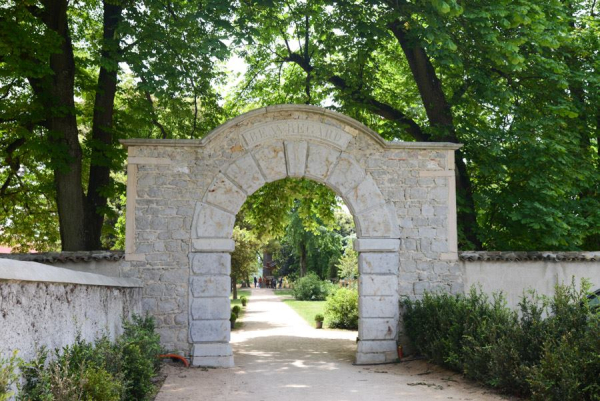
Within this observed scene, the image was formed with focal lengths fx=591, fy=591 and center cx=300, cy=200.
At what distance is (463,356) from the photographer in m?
7.84

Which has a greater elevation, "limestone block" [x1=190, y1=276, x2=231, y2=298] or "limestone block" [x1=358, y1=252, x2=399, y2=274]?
"limestone block" [x1=358, y1=252, x2=399, y2=274]

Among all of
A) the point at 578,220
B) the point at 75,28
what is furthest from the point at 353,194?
the point at 75,28

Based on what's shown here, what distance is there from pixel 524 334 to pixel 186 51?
25.8 ft

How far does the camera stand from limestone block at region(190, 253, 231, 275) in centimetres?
965

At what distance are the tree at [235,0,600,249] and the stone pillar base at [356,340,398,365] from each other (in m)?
3.04

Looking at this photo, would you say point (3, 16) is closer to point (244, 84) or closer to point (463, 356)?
point (244, 84)

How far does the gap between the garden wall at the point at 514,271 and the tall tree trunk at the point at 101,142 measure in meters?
6.86

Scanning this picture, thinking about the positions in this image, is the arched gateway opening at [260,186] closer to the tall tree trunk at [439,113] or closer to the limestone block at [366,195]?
the limestone block at [366,195]

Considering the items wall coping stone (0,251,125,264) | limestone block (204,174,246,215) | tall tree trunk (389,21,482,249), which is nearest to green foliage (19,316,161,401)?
wall coping stone (0,251,125,264)

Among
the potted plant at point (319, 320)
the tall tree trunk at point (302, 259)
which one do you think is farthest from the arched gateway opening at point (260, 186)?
the tall tree trunk at point (302, 259)

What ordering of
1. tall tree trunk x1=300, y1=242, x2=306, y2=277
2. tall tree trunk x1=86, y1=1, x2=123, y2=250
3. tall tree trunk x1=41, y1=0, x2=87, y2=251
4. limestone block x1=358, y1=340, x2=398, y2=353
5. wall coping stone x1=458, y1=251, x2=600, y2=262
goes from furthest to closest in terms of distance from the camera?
tall tree trunk x1=300, y1=242, x2=306, y2=277 → tall tree trunk x1=86, y1=1, x2=123, y2=250 → tall tree trunk x1=41, y1=0, x2=87, y2=251 → wall coping stone x1=458, y1=251, x2=600, y2=262 → limestone block x1=358, y1=340, x2=398, y2=353

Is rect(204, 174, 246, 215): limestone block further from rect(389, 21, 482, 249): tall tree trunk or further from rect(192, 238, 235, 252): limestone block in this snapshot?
rect(389, 21, 482, 249): tall tree trunk

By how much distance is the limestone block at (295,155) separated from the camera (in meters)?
9.98

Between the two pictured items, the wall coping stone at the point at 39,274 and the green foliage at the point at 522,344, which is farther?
the green foliage at the point at 522,344
